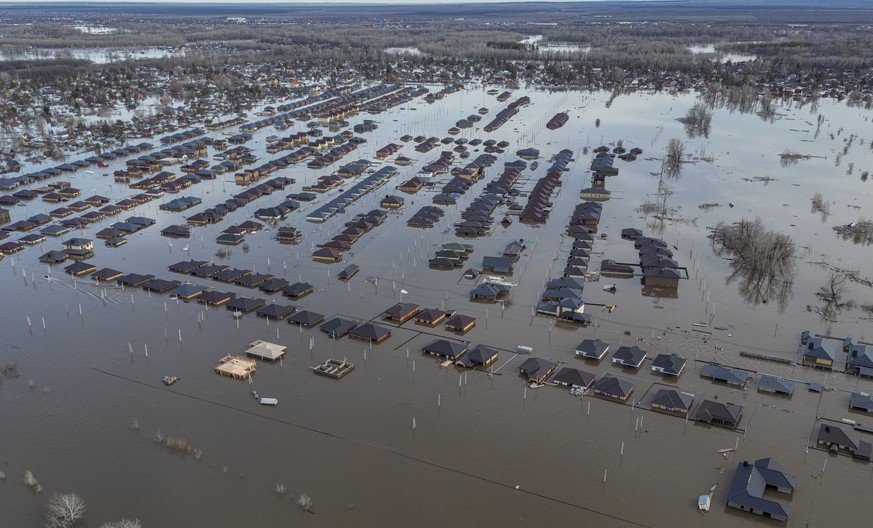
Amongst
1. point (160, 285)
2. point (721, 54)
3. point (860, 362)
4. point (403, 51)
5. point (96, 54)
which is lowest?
point (160, 285)

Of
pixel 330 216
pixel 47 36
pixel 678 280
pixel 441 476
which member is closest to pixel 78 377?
pixel 441 476

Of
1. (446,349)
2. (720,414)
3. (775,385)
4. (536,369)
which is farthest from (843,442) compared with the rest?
(446,349)

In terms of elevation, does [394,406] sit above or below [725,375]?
below

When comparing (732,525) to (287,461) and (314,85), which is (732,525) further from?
(314,85)

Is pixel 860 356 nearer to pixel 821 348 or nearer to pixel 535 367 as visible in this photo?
pixel 821 348

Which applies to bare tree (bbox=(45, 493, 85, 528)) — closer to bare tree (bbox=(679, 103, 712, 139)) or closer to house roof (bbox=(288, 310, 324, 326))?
house roof (bbox=(288, 310, 324, 326))

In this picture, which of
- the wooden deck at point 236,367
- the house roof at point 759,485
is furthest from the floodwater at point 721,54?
the wooden deck at point 236,367

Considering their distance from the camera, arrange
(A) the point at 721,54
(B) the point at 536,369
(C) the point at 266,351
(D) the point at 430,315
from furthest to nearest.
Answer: (A) the point at 721,54
(D) the point at 430,315
(C) the point at 266,351
(B) the point at 536,369

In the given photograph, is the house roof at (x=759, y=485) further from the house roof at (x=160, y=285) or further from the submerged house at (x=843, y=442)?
the house roof at (x=160, y=285)

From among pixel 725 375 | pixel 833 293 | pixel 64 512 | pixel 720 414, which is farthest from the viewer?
pixel 833 293
